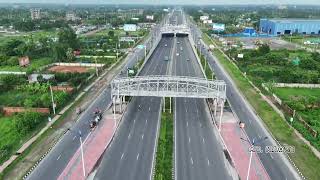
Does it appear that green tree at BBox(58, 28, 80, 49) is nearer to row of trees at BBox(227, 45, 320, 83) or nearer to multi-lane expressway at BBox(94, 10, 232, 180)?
row of trees at BBox(227, 45, 320, 83)

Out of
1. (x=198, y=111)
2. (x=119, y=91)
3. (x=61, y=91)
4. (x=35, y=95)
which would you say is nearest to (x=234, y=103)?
(x=198, y=111)

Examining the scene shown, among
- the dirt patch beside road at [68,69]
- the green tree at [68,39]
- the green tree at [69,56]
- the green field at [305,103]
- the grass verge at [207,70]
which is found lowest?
the green field at [305,103]

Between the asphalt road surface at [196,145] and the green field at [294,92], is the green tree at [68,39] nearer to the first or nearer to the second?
the asphalt road surface at [196,145]

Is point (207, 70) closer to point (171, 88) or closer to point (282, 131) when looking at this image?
point (171, 88)

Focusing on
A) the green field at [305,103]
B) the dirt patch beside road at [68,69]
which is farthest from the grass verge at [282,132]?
the dirt patch beside road at [68,69]

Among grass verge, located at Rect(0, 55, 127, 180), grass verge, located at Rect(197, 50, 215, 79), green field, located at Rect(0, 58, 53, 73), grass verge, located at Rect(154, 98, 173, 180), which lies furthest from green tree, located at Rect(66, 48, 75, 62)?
grass verge, located at Rect(154, 98, 173, 180)
